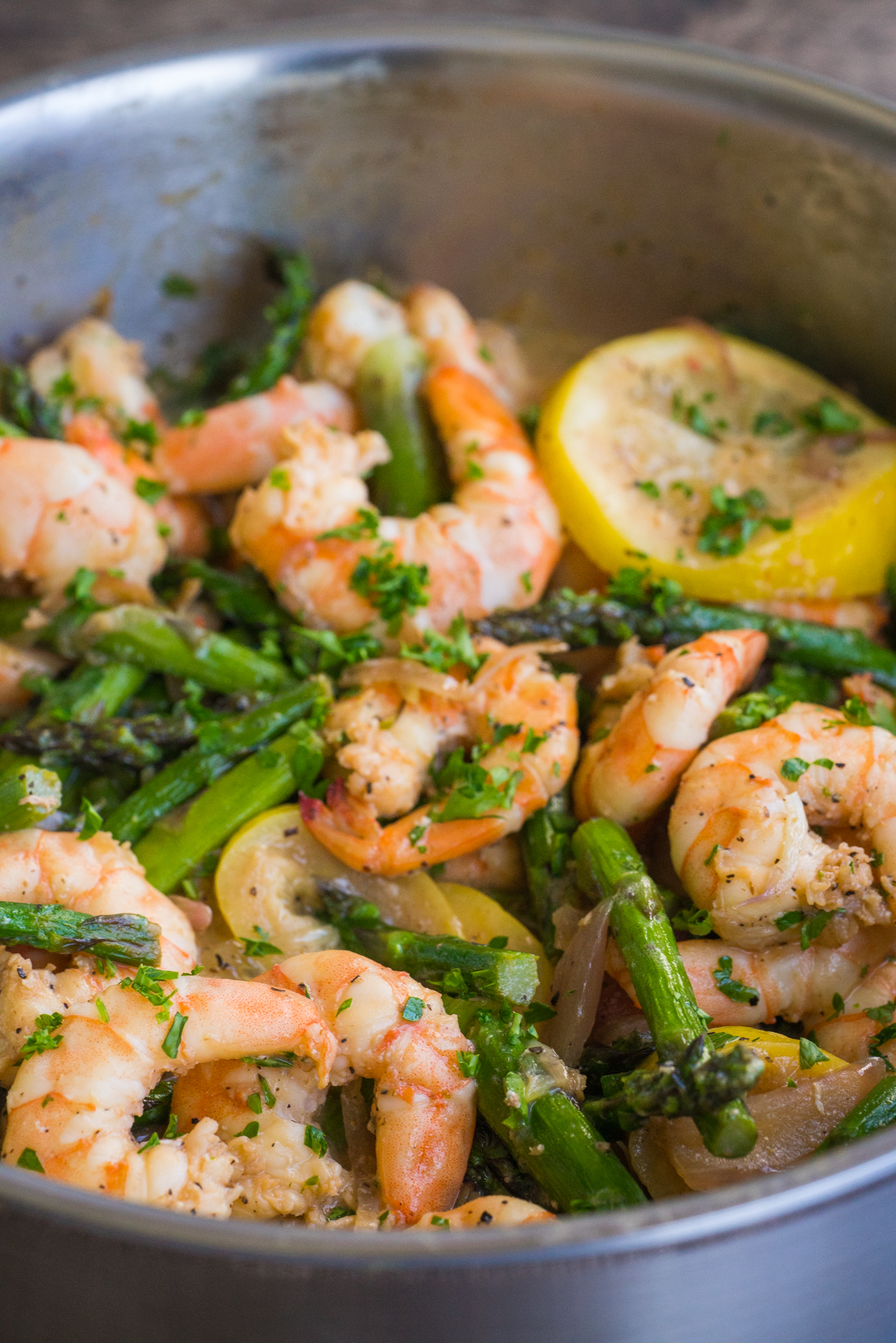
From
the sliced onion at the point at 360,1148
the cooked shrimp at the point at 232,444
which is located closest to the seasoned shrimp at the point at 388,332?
the cooked shrimp at the point at 232,444

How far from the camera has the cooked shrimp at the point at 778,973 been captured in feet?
7.89

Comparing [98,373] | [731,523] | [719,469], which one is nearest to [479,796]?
[731,523]

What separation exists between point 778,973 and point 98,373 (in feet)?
8.47

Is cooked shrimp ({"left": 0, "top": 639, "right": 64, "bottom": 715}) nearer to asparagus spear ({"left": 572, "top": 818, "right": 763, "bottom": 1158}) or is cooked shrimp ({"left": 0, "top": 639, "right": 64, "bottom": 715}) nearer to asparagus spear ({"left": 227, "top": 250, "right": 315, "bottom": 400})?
asparagus spear ({"left": 227, "top": 250, "right": 315, "bottom": 400})

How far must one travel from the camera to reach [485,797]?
8.59 ft

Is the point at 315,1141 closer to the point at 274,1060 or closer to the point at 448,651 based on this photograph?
the point at 274,1060

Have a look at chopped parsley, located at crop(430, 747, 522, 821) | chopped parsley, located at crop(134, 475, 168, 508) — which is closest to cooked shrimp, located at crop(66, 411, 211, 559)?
chopped parsley, located at crop(134, 475, 168, 508)

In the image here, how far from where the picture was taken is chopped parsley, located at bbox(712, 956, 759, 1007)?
94.3 inches

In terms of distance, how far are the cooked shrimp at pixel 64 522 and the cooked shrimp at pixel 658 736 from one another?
52.9 inches

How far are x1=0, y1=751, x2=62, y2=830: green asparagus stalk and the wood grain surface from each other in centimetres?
336

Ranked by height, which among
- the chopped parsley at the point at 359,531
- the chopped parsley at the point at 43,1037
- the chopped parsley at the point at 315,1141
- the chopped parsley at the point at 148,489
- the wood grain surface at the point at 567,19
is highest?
the wood grain surface at the point at 567,19

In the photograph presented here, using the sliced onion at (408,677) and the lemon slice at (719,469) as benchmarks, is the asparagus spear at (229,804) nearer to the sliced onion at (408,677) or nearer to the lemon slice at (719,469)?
the sliced onion at (408,677)

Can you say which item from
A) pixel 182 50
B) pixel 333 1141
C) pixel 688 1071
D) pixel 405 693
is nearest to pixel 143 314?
pixel 182 50

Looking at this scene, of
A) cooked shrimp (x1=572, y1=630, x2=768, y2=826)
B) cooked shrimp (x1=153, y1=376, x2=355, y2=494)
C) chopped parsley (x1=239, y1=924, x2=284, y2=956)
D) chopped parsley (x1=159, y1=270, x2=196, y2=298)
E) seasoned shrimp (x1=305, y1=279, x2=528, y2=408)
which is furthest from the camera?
chopped parsley (x1=159, y1=270, x2=196, y2=298)
